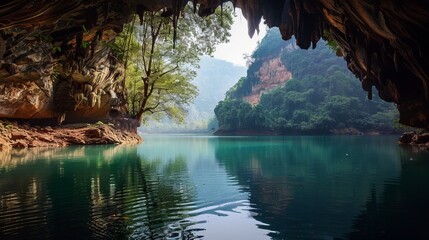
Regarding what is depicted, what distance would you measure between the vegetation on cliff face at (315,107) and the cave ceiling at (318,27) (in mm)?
59254

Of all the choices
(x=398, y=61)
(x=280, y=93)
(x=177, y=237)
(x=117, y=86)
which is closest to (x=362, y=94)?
(x=280, y=93)

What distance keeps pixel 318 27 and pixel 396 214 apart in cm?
919

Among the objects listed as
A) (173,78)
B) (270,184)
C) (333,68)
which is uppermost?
(333,68)

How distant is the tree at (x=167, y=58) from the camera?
30.7 metres

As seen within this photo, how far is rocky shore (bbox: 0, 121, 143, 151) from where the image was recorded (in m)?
25.3

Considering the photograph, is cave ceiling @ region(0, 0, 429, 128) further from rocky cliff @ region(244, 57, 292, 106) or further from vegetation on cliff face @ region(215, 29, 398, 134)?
rocky cliff @ region(244, 57, 292, 106)

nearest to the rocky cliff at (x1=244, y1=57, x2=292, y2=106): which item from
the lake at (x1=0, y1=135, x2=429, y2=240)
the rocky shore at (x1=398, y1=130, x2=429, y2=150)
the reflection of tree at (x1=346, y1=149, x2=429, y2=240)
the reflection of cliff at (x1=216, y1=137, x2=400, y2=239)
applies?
the rocky shore at (x1=398, y1=130, x2=429, y2=150)

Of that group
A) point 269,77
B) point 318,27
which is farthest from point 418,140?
point 269,77

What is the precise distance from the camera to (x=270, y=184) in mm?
10531

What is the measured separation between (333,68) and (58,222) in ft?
295

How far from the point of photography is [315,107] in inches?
3110

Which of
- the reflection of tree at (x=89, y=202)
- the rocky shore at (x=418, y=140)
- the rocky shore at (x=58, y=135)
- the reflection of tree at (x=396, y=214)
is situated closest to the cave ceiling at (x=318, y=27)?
the reflection of tree at (x=396, y=214)

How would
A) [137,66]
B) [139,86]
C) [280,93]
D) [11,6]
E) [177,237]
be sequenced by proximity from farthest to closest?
[280,93] → [139,86] → [137,66] → [11,6] → [177,237]

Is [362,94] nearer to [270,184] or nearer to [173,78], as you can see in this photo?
[173,78]
